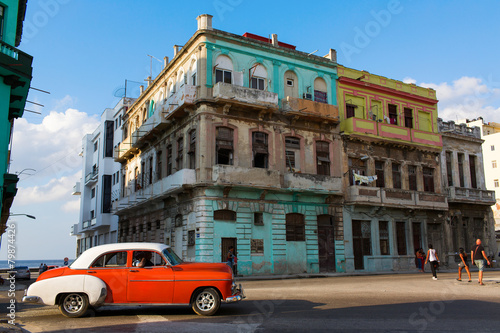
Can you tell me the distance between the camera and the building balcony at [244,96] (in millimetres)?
25625

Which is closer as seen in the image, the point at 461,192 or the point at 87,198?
the point at 461,192

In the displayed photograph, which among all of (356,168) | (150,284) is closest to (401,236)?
(356,168)

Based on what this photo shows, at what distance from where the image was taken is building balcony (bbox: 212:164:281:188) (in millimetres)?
24719

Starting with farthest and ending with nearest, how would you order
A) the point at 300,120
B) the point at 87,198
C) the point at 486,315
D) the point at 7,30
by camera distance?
the point at 87,198
the point at 300,120
the point at 7,30
the point at 486,315

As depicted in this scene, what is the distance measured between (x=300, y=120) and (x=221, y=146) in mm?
5877

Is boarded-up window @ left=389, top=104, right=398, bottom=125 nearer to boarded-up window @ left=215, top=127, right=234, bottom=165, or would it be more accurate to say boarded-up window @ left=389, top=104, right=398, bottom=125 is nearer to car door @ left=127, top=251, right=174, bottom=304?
boarded-up window @ left=215, top=127, right=234, bottom=165

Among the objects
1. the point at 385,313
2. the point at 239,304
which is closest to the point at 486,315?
the point at 385,313

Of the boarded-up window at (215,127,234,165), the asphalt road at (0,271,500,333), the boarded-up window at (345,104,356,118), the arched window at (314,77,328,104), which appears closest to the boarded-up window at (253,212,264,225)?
the boarded-up window at (215,127,234,165)

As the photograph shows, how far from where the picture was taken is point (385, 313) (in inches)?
399

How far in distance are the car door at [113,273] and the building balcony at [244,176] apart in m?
14.2

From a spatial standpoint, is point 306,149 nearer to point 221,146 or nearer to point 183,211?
point 221,146

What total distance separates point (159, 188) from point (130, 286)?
18673 mm

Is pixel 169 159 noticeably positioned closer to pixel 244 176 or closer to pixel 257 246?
pixel 244 176

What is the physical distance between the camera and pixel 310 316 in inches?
386
